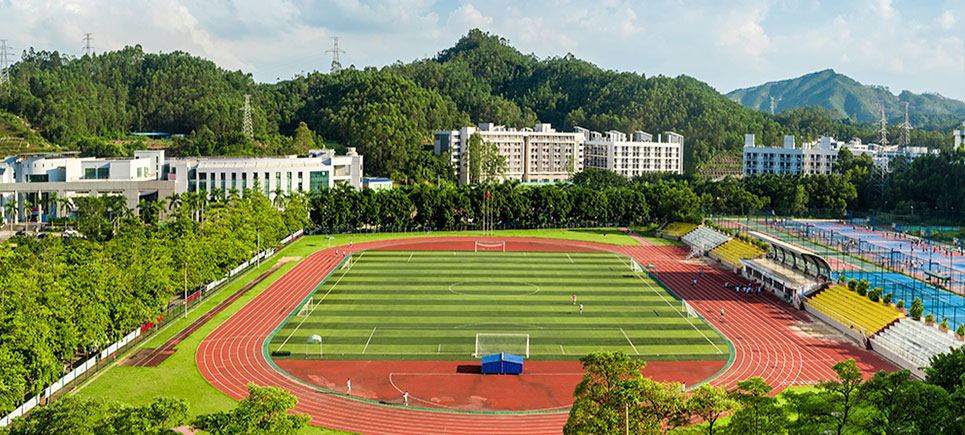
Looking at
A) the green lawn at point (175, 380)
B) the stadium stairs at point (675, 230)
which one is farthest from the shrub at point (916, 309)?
the stadium stairs at point (675, 230)

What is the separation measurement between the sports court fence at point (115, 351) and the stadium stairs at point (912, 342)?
120 feet

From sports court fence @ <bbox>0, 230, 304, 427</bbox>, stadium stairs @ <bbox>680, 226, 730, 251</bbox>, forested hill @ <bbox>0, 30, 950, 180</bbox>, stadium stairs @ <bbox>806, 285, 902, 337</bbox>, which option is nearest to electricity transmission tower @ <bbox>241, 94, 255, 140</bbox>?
forested hill @ <bbox>0, 30, 950, 180</bbox>

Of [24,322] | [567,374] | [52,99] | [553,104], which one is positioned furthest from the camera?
[553,104]

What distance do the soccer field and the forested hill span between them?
65220 millimetres

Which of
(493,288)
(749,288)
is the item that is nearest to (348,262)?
(493,288)

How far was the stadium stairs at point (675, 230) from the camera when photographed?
7806 centimetres

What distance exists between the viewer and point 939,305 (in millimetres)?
40875

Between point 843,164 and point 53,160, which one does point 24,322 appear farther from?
point 843,164

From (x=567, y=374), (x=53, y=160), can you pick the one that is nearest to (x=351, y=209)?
(x=53, y=160)

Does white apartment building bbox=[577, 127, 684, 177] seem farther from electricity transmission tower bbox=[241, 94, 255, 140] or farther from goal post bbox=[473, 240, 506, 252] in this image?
goal post bbox=[473, 240, 506, 252]

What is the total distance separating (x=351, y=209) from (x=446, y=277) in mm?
27049

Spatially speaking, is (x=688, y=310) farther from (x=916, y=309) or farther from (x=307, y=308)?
(x=307, y=308)

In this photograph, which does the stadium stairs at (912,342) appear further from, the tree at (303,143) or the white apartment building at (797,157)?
the tree at (303,143)

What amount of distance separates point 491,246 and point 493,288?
20.1m
